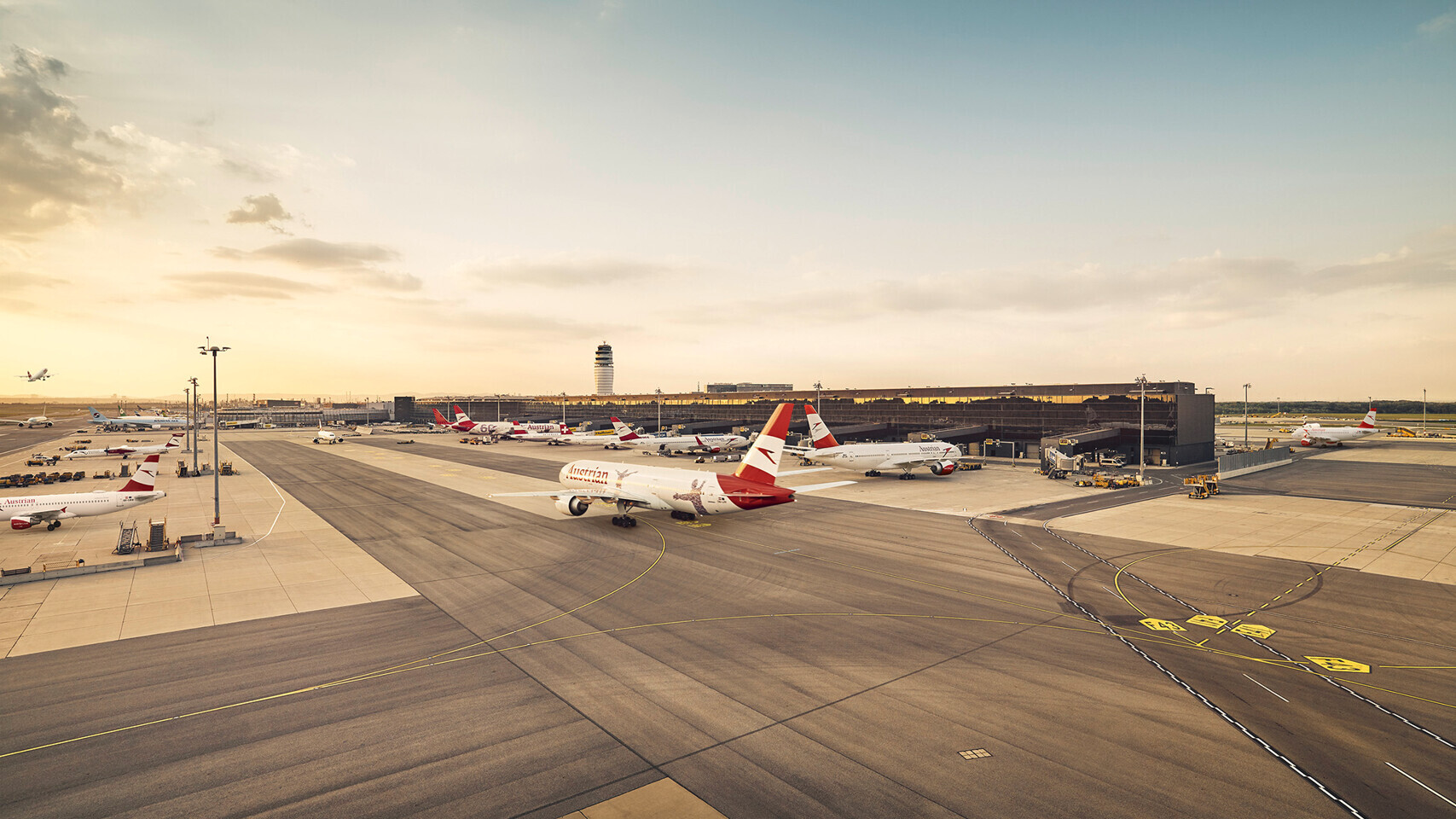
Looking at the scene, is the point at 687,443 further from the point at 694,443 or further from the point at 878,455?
the point at 878,455

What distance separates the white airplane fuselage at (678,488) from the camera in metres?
37.8

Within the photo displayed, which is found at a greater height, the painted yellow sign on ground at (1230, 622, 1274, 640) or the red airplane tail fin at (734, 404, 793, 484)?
the red airplane tail fin at (734, 404, 793, 484)

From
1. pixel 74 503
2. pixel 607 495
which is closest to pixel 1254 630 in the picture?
pixel 607 495

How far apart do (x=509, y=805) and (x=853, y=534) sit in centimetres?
3011

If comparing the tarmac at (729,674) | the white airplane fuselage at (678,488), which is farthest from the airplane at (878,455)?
the tarmac at (729,674)

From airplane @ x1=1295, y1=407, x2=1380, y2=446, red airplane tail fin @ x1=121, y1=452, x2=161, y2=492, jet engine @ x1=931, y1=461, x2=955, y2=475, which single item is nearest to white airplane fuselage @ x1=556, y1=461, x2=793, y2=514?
red airplane tail fin @ x1=121, y1=452, x2=161, y2=492

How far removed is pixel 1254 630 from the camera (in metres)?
22.5

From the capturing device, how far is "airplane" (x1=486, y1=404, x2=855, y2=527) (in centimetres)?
3797

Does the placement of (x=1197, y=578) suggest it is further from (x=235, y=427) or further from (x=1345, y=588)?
(x=235, y=427)

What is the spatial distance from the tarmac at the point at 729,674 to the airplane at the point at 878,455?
25353mm

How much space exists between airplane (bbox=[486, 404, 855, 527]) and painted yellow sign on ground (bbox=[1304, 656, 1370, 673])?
23.1m

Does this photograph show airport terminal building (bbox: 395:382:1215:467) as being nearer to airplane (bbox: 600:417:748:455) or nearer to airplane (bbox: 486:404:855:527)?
airplane (bbox: 600:417:748:455)

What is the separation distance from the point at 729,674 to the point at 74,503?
1950 inches

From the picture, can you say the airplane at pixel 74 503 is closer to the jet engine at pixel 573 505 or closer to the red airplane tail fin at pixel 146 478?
the red airplane tail fin at pixel 146 478
